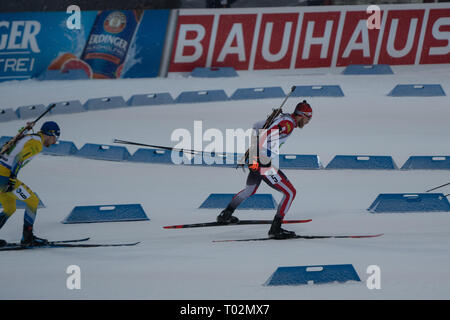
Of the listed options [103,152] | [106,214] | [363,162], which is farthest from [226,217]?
[103,152]

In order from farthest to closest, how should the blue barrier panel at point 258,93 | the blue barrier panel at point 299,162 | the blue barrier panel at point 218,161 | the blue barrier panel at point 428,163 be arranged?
the blue barrier panel at point 258,93 < the blue barrier panel at point 218,161 < the blue barrier panel at point 299,162 < the blue barrier panel at point 428,163

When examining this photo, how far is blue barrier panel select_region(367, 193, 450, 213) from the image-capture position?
31.4 ft

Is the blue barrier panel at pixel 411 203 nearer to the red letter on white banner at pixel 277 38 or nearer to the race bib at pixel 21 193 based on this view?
the race bib at pixel 21 193

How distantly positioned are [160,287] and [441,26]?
490 inches

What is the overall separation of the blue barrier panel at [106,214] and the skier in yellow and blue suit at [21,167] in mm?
1468

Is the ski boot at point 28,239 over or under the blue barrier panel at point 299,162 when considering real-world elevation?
under

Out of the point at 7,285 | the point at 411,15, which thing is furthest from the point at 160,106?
the point at 7,285

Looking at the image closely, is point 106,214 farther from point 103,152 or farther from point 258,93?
point 258,93

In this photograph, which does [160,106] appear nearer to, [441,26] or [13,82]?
[13,82]

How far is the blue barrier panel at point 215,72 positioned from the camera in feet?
57.0

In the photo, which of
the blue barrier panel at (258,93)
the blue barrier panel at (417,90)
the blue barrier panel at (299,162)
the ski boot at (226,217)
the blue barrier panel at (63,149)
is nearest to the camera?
the ski boot at (226,217)

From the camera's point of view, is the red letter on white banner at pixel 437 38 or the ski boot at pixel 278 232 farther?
the red letter on white banner at pixel 437 38

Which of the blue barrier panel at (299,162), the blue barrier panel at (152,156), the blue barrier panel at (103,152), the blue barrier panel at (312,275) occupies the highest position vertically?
the blue barrier panel at (103,152)

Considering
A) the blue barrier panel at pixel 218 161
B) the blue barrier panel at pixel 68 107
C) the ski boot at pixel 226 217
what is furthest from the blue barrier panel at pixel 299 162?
the blue barrier panel at pixel 68 107
